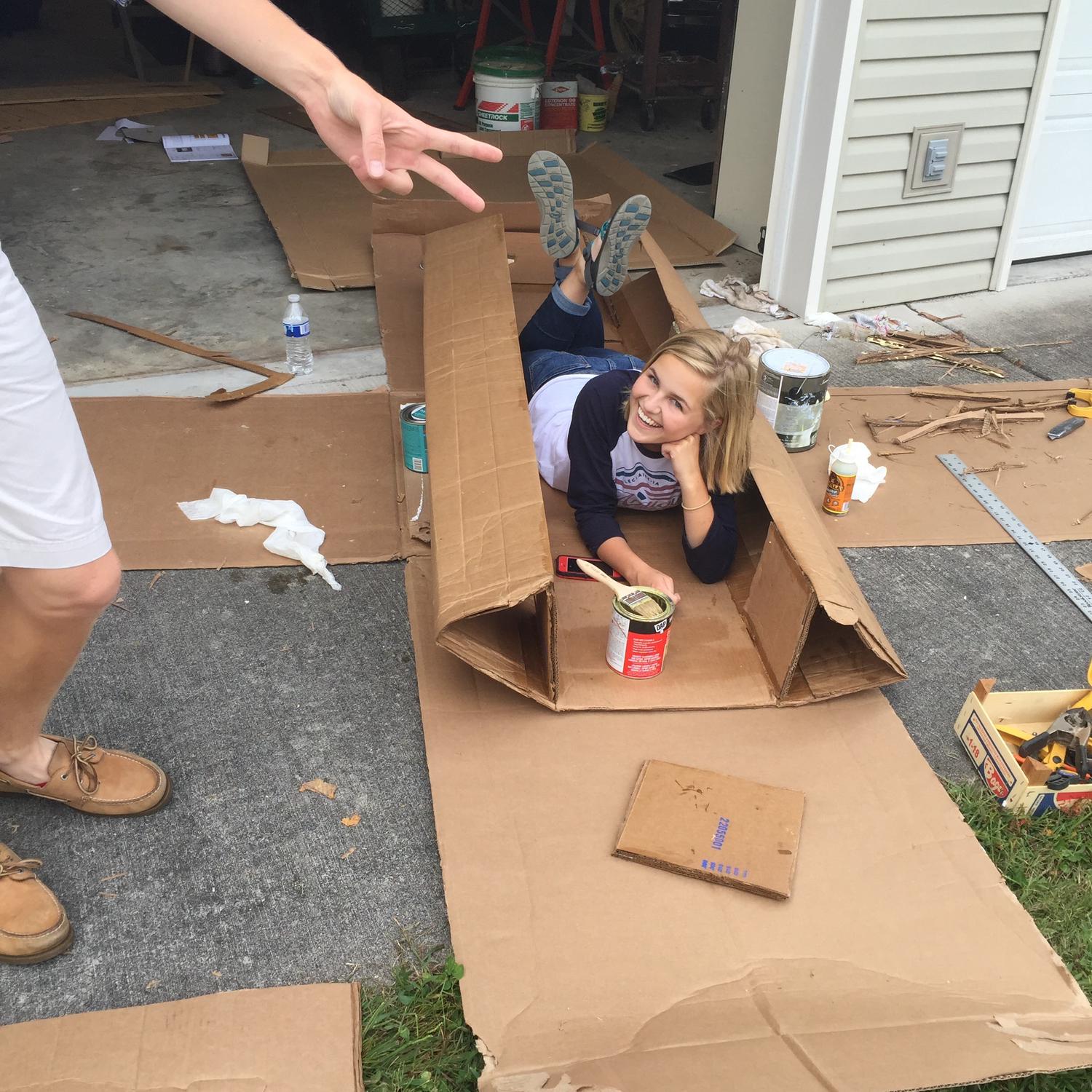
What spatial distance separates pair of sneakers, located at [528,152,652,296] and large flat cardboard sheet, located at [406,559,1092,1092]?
1.47 metres

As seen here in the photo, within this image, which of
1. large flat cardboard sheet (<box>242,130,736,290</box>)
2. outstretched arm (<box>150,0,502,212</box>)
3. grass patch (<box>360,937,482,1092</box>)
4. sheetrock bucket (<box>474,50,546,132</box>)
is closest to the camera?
outstretched arm (<box>150,0,502,212</box>)

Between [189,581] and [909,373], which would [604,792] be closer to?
[189,581]

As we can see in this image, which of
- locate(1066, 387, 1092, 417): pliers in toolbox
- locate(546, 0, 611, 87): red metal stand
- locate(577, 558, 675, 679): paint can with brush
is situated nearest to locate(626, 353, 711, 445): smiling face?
locate(577, 558, 675, 679): paint can with brush

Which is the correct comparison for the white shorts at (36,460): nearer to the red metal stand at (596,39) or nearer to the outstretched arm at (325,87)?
the outstretched arm at (325,87)

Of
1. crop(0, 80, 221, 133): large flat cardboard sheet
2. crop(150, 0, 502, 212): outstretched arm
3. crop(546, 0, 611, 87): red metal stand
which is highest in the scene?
crop(150, 0, 502, 212): outstretched arm

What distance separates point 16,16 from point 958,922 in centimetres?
909

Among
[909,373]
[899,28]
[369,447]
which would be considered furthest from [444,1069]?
[899,28]

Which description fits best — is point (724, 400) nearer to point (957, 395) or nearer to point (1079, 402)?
point (957, 395)

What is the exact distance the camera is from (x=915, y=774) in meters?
1.90

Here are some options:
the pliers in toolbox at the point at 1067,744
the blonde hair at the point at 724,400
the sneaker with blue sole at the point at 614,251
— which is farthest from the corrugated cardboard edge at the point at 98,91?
the pliers in toolbox at the point at 1067,744

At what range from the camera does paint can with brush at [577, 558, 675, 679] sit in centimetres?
198

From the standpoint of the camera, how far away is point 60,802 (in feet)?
5.99

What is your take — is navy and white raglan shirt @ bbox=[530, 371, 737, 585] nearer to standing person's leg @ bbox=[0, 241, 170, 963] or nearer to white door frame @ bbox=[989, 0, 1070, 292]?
standing person's leg @ bbox=[0, 241, 170, 963]

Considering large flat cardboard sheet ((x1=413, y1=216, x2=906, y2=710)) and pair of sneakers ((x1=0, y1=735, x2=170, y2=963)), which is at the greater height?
large flat cardboard sheet ((x1=413, y1=216, x2=906, y2=710))
